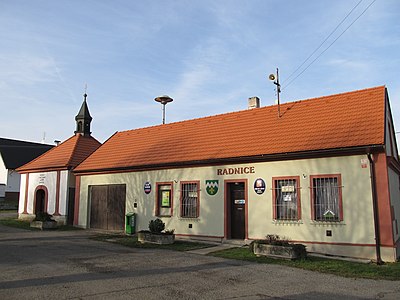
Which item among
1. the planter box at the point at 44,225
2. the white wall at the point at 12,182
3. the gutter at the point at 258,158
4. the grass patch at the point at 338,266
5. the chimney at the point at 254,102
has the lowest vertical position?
the grass patch at the point at 338,266

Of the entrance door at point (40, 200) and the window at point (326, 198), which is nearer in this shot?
the window at point (326, 198)

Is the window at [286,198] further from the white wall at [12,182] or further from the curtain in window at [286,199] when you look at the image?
the white wall at [12,182]

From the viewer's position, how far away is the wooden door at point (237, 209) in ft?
48.5

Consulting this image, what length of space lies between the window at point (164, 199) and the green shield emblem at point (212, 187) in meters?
2.14

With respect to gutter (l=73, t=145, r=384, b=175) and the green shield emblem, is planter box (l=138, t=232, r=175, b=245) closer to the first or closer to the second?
the green shield emblem

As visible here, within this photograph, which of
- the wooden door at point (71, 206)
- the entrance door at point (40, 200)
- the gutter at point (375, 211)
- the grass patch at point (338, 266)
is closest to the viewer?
the grass patch at point (338, 266)

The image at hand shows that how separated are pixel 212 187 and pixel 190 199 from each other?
135 centimetres

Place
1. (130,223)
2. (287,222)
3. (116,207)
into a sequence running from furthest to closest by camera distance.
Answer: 1. (116,207)
2. (130,223)
3. (287,222)

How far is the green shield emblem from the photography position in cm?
1551

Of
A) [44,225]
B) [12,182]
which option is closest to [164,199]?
[44,225]

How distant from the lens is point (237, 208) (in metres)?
15.0

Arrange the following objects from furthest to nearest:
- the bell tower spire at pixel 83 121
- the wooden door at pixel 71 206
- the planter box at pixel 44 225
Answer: the bell tower spire at pixel 83 121 → the wooden door at pixel 71 206 → the planter box at pixel 44 225

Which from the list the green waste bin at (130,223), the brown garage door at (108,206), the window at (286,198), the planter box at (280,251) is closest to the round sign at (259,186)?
the window at (286,198)

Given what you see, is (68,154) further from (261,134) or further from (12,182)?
(12,182)
